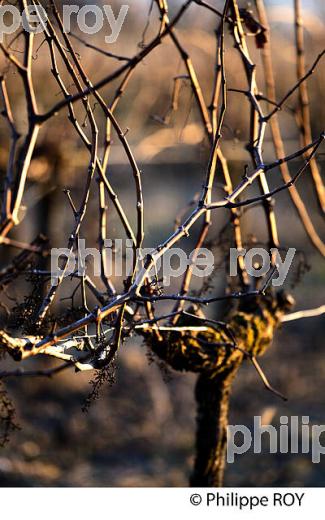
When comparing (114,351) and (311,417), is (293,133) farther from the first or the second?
(114,351)

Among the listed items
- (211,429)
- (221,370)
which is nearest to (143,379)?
(211,429)

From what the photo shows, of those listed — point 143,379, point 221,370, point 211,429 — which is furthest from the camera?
point 143,379

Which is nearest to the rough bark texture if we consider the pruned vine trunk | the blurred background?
the pruned vine trunk

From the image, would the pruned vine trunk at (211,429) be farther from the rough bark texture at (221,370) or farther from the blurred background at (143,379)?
the blurred background at (143,379)

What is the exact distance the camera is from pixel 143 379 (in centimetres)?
659

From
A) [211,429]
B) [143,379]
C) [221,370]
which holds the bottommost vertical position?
[211,429]

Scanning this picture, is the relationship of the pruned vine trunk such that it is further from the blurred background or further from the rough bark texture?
the blurred background

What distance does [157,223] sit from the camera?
42.9ft

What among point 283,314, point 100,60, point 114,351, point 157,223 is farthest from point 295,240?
point 114,351

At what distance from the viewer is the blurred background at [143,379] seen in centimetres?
506

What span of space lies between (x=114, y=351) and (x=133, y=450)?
4147 mm

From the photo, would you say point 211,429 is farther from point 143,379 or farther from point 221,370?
point 143,379

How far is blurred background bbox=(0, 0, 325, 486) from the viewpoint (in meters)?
5.06

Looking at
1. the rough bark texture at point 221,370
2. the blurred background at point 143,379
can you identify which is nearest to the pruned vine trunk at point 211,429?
the rough bark texture at point 221,370
